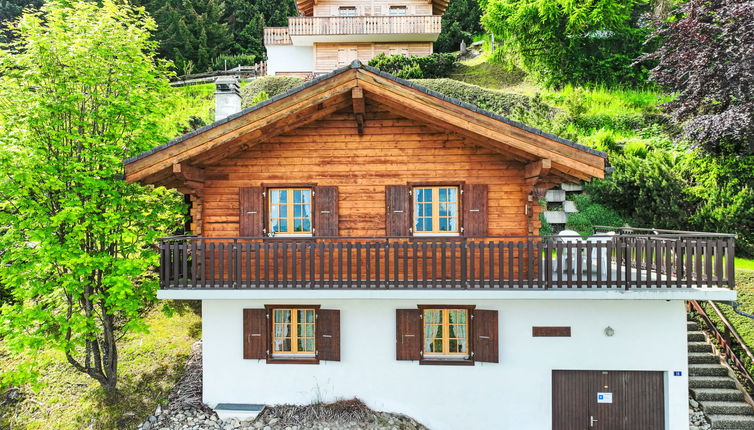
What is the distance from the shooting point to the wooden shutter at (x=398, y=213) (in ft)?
29.8

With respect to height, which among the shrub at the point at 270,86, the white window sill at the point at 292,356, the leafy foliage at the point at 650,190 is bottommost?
the white window sill at the point at 292,356

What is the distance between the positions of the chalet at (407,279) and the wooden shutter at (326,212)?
44mm

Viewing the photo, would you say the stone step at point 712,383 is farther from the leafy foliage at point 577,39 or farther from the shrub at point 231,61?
the shrub at point 231,61

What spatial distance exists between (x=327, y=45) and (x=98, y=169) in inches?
942

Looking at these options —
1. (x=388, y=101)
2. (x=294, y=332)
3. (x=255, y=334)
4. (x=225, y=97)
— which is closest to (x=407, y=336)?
(x=294, y=332)

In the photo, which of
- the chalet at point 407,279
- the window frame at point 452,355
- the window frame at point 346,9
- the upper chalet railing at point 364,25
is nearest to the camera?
the chalet at point 407,279

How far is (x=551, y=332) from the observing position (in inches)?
339

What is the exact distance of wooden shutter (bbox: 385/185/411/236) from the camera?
9.08m

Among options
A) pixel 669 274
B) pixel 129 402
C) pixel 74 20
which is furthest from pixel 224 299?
pixel 669 274

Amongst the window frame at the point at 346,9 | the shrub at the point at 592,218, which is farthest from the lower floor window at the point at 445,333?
the window frame at the point at 346,9

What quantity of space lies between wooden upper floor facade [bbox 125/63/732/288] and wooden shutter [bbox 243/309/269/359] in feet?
2.58

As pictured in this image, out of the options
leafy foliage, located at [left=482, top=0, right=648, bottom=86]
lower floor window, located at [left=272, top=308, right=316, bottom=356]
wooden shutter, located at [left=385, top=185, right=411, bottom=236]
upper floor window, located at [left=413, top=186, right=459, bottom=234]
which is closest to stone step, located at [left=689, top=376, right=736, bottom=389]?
upper floor window, located at [left=413, top=186, right=459, bottom=234]

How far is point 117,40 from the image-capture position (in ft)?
29.7

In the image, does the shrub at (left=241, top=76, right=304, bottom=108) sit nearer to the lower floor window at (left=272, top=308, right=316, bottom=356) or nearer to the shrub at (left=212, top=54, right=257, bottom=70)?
the lower floor window at (left=272, top=308, right=316, bottom=356)
